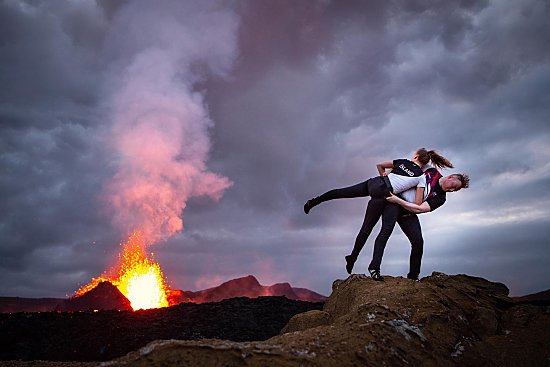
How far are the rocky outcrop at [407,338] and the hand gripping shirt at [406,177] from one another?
6.67ft

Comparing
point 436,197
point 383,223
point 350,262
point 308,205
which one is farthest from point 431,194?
point 308,205

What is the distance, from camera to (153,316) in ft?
40.1

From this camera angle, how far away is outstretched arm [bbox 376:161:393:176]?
8368mm

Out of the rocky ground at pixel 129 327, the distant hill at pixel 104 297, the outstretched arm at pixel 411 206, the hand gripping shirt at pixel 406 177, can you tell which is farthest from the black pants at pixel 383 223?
the distant hill at pixel 104 297

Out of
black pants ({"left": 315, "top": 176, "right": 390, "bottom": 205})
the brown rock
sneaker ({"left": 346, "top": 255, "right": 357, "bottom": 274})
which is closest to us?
the brown rock

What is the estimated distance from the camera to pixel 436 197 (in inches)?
309

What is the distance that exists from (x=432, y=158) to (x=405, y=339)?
5477mm

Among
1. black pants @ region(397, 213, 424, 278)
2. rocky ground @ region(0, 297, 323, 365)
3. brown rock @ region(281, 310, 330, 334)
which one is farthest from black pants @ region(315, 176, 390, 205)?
rocky ground @ region(0, 297, 323, 365)

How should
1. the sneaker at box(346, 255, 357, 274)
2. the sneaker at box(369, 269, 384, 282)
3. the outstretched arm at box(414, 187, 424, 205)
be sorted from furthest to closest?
the sneaker at box(346, 255, 357, 274) → the outstretched arm at box(414, 187, 424, 205) → the sneaker at box(369, 269, 384, 282)

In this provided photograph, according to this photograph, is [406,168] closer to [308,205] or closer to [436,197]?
[436,197]

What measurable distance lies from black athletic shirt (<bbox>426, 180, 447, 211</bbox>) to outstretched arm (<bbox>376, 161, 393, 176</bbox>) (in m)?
0.98

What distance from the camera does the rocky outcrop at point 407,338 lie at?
3.43 meters

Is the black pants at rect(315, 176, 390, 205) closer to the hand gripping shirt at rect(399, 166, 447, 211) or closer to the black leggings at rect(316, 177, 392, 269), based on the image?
the black leggings at rect(316, 177, 392, 269)

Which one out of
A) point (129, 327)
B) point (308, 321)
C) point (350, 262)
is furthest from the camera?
point (129, 327)
